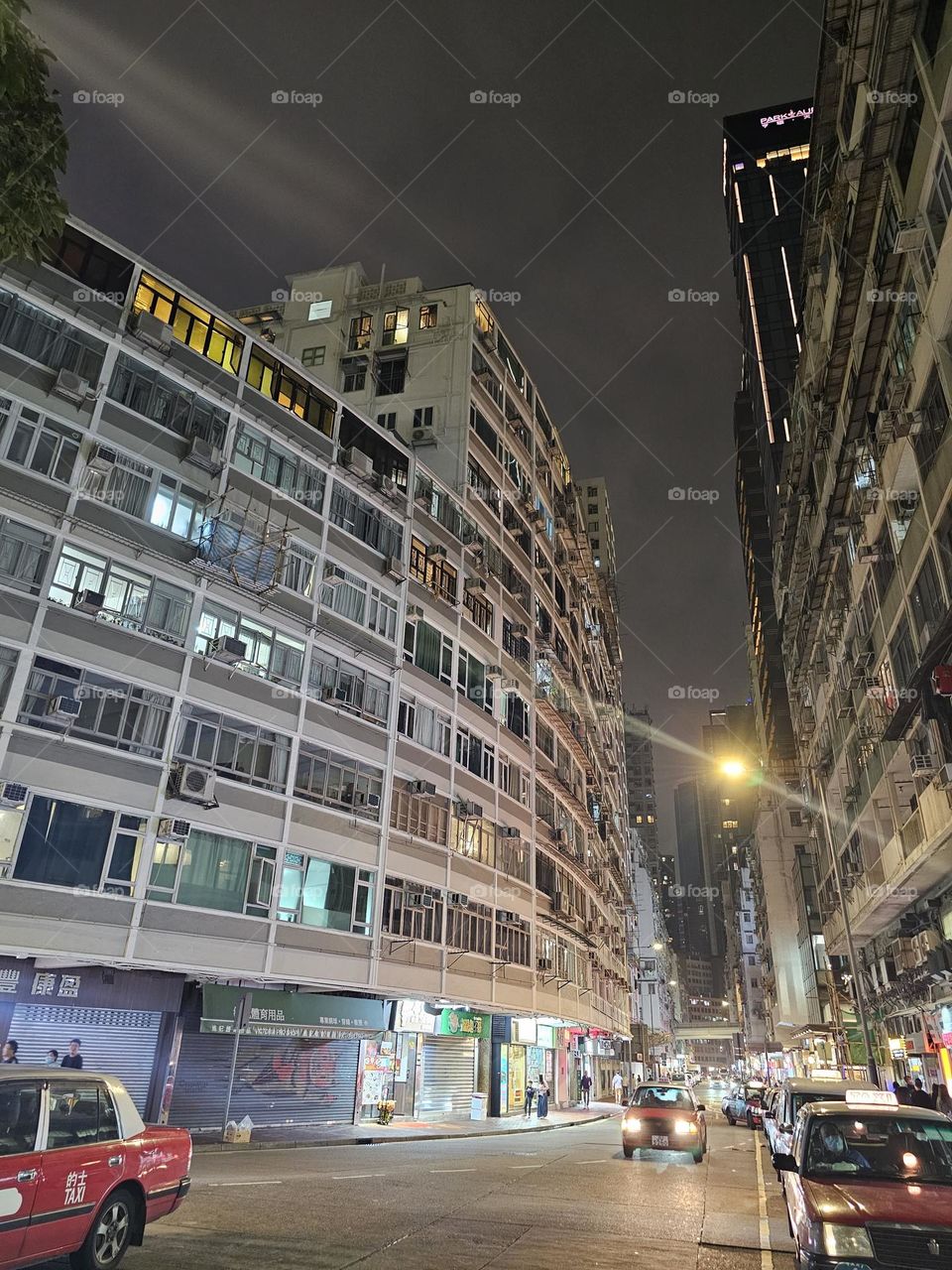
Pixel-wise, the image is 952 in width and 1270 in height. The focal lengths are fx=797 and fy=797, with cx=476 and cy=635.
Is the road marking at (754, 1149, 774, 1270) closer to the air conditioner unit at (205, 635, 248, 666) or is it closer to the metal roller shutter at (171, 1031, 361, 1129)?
the metal roller shutter at (171, 1031, 361, 1129)

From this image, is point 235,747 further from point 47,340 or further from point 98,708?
point 47,340

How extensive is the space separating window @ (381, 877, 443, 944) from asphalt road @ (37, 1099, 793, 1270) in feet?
22.7

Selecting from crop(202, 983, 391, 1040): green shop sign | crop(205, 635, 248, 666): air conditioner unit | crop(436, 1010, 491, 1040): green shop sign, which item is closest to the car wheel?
crop(202, 983, 391, 1040): green shop sign

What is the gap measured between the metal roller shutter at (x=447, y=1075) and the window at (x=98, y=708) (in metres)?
16.5

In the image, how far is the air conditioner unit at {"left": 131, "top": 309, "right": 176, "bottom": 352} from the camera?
2073cm

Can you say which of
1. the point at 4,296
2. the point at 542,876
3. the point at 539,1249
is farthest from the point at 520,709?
the point at 539,1249

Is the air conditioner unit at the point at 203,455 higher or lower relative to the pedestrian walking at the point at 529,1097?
higher

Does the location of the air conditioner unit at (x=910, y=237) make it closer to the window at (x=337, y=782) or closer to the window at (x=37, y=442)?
the window at (x=337, y=782)

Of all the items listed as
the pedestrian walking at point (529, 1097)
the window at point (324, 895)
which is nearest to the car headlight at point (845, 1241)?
the window at point (324, 895)

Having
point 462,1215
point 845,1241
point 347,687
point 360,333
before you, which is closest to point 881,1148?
point 845,1241

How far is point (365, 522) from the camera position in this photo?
26906mm

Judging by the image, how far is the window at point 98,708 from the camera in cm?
1702

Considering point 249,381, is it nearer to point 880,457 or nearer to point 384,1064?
point 880,457

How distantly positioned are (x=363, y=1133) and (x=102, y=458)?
744 inches
